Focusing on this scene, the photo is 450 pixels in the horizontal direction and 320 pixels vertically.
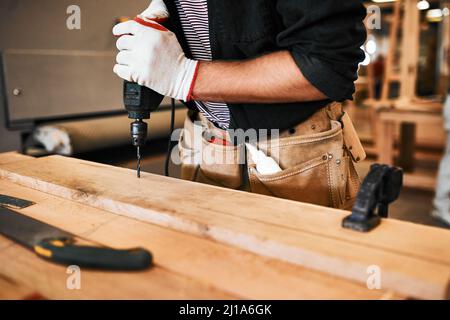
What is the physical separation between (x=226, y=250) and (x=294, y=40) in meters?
0.56

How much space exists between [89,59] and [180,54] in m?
1.61

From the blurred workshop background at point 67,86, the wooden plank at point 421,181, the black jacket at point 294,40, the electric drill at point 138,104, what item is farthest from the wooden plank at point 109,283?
the wooden plank at point 421,181

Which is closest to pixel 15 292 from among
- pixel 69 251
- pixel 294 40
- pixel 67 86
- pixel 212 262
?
pixel 69 251

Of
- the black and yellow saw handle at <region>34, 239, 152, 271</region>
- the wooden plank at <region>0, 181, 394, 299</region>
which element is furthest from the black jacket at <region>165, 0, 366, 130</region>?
the black and yellow saw handle at <region>34, 239, 152, 271</region>

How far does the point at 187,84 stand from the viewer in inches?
44.8

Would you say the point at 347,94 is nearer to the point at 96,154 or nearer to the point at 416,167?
the point at 96,154

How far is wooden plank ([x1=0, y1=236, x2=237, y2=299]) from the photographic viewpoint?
2.07 feet

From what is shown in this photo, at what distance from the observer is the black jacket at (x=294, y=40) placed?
1003 mm

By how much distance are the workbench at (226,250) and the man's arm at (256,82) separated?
0.27 metres

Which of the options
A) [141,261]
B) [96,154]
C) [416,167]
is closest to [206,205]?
[141,261]

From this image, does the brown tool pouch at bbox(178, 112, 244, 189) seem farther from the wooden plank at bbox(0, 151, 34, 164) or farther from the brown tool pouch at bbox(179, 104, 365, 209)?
the wooden plank at bbox(0, 151, 34, 164)

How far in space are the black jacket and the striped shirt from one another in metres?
0.03

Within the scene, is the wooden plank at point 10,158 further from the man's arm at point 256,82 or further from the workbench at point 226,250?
the man's arm at point 256,82

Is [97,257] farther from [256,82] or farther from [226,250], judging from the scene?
[256,82]
